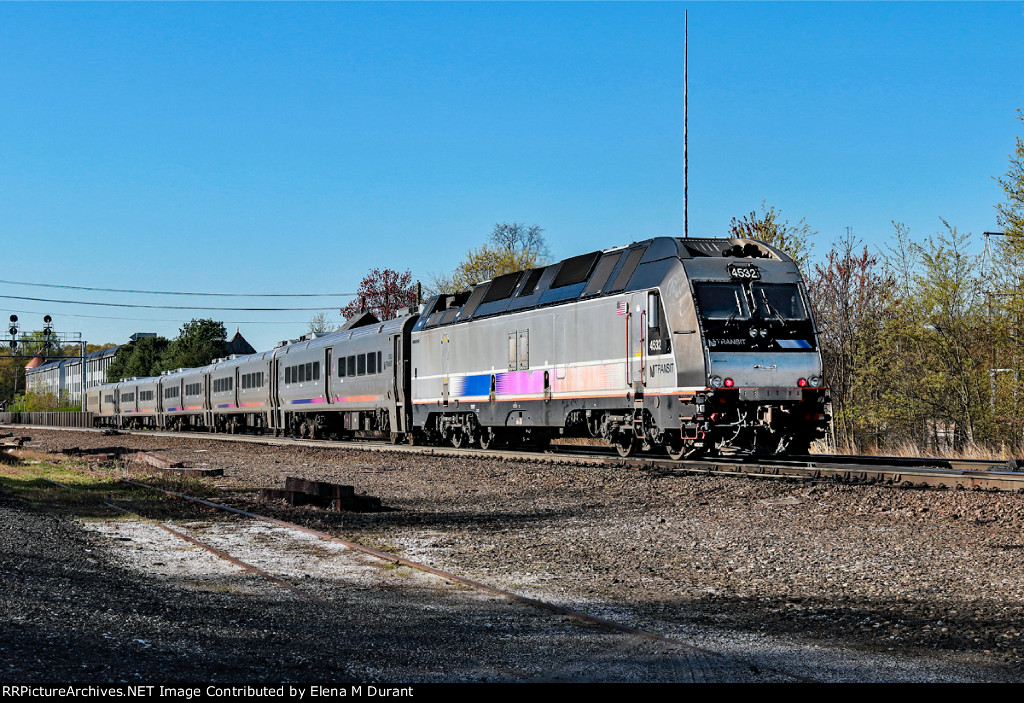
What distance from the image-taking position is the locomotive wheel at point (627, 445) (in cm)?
1991

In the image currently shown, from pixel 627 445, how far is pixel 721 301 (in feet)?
14.1

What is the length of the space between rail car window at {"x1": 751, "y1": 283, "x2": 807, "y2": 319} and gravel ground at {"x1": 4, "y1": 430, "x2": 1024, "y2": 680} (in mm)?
3472

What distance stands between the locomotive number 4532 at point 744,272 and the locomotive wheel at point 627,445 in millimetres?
4151

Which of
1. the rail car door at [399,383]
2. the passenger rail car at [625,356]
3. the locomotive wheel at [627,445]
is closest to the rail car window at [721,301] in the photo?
the passenger rail car at [625,356]

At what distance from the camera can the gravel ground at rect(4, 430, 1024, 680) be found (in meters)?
6.08

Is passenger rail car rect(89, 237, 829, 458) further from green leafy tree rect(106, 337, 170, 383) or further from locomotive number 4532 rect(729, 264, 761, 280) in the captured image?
green leafy tree rect(106, 337, 170, 383)

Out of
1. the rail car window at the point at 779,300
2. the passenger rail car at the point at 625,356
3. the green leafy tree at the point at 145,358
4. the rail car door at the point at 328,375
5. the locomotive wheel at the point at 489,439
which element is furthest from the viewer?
the green leafy tree at the point at 145,358

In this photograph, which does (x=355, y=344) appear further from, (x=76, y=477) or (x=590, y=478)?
(x=590, y=478)

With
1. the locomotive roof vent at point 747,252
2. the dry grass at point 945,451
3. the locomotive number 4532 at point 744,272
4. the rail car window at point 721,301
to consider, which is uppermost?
the locomotive roof vent at point 747,252

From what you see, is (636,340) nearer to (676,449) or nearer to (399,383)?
(676,449)

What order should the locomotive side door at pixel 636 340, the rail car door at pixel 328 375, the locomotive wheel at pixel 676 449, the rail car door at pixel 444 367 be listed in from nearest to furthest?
the locomotive side door at pixel 636 340, the locomotive wheel at pixel 676 449, the rail car door at pixel 444 367, the rail car door at pixel 328 375

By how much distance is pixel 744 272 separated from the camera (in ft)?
57.6

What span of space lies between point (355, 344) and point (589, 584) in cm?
2614

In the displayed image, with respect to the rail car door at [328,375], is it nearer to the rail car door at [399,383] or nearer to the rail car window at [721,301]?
the rail car door at [399,383]
